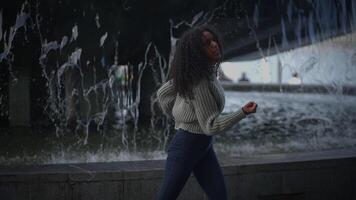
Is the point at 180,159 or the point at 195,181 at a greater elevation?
the point at 180,159

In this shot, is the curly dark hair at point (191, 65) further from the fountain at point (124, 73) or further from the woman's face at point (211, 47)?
the fountain at point (124, 73)

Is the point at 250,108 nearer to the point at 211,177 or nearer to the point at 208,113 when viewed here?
the point at 208,113

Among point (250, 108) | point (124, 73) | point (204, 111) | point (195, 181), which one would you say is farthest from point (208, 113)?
point (124, 73)

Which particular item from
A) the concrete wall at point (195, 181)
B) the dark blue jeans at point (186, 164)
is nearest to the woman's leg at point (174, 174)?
the dark blue jeans at point (186, 164)

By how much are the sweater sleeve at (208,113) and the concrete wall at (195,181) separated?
1.55 meters

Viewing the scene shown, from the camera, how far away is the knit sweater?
3445 millimetres

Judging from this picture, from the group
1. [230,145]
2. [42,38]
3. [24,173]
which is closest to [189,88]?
[24,173]

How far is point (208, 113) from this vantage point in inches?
138

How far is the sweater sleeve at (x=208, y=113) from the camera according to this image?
3430mm

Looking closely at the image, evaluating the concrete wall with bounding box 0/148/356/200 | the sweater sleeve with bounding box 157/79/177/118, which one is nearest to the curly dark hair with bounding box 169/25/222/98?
the sweater sleeve with bounding box 157/79/177/118

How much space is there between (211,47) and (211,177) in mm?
796

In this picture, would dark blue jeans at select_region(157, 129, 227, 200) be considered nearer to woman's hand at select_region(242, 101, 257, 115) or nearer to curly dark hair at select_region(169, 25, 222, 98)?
curly dark hair at select_region(169, 25, 222, 98)

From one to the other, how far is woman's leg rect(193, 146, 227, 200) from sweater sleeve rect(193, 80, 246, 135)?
0.30 metres

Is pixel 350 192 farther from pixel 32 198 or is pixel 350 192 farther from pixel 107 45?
pixel 107 45
